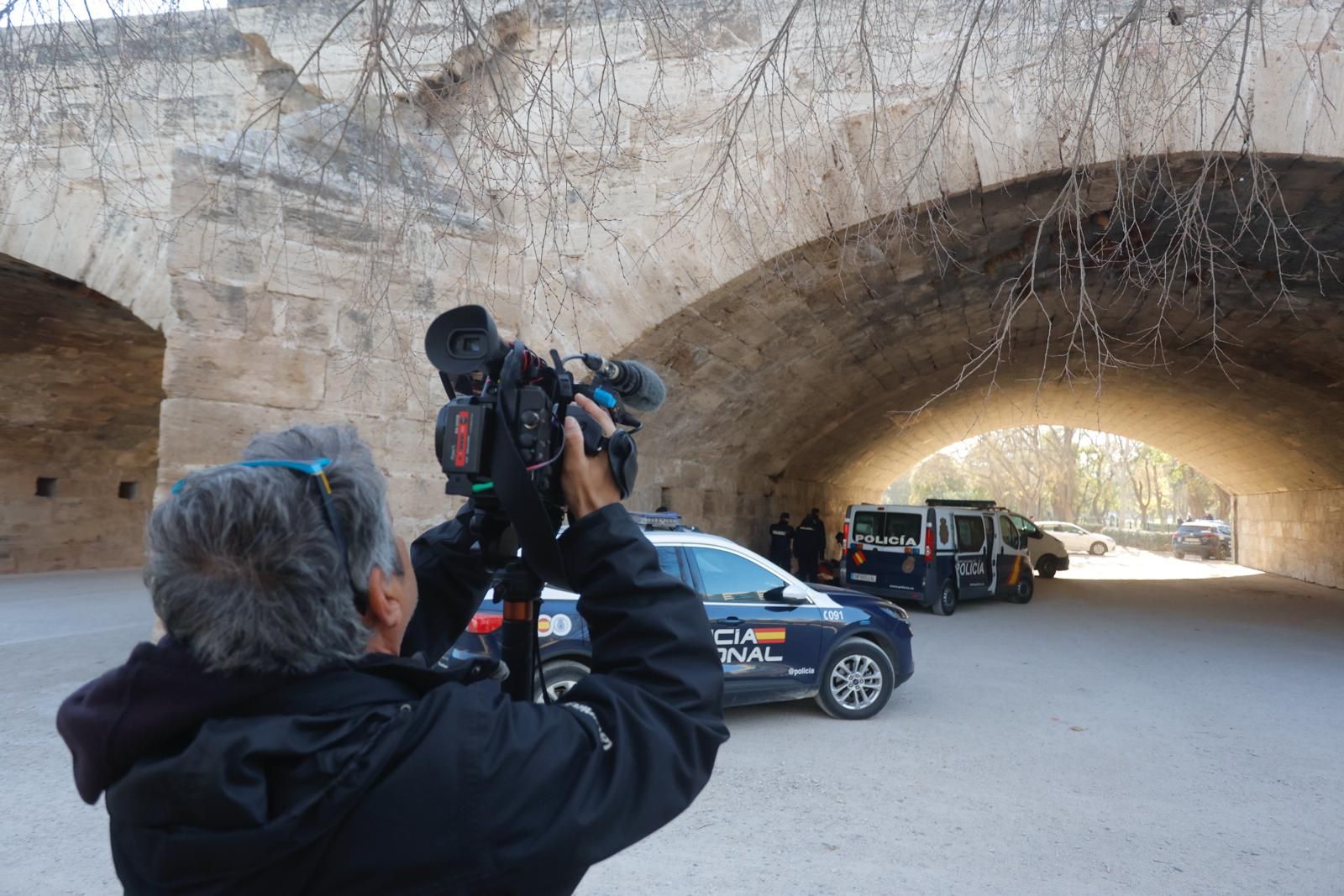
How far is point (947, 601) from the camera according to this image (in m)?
13.9

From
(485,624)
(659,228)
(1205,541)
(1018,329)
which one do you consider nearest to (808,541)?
(1018,329)

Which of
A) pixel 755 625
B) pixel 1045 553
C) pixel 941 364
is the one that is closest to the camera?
pixel 755 625

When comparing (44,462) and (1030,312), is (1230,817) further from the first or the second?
(44,462)

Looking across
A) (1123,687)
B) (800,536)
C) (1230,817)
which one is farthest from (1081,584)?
(1230,817)

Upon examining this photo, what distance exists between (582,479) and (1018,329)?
13.1 metres

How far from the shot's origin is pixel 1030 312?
12.4m

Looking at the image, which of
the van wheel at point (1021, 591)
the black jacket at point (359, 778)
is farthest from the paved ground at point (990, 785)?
the van wheel at point (1021, 591)

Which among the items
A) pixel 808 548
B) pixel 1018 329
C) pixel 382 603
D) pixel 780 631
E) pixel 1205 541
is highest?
pixel 1018 329

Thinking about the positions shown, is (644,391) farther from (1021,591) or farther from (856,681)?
(1021,591)

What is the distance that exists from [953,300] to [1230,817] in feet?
24.6

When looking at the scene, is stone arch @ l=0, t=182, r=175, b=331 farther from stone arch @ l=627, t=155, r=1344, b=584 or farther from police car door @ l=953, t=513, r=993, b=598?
police car door @ l=953, t=513, r=993, b=598

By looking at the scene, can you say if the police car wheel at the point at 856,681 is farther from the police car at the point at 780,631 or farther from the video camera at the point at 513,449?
the video camera at the point at 513,449

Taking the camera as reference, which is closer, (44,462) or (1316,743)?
(1316,743)

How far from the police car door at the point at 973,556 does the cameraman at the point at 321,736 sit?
13.6 metres
